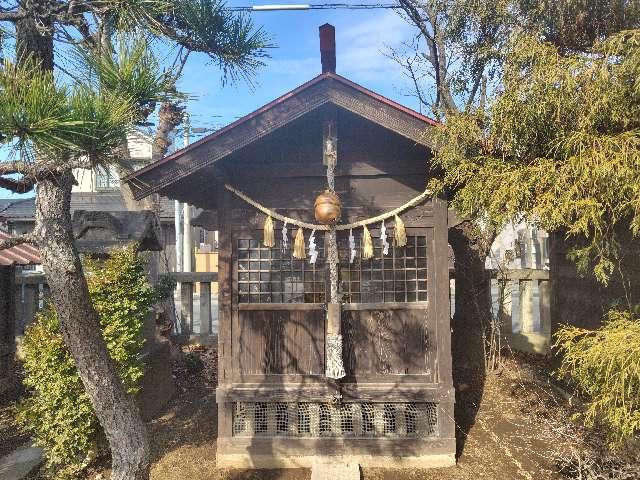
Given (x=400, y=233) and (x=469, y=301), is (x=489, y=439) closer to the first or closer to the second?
(x=469, y=301)

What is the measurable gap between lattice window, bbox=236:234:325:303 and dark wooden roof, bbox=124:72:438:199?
119 centimetres

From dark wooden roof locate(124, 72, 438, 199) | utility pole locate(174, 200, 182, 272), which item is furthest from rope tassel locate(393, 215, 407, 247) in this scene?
utility pole locate(174, 200, 182, 272)

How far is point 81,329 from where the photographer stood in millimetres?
3605

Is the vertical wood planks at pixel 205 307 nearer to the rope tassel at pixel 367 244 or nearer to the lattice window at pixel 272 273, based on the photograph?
the lattice window at pixel 272 273

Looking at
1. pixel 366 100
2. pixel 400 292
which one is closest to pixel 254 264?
pixel 400 292

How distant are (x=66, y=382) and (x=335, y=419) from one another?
3.15m

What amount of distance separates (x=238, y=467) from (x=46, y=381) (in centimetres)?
244

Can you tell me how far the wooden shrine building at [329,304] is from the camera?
16.7 feet

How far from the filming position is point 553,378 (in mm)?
6832

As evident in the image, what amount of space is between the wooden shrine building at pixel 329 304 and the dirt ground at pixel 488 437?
22cm

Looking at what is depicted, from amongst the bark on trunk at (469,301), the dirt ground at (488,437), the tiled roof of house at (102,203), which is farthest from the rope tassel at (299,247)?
the tiled roof of house at (102,203)

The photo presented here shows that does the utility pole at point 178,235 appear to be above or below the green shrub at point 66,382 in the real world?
above

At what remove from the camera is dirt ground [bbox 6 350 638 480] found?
16.0 ft

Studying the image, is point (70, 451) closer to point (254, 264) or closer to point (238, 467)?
point (238, 467)
